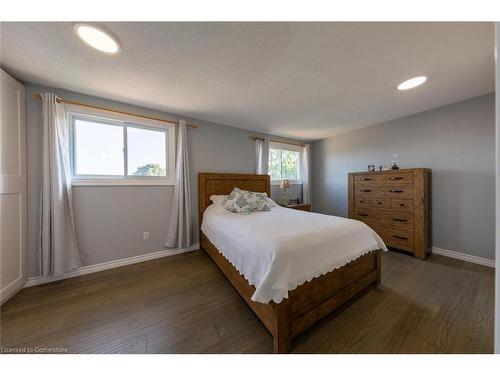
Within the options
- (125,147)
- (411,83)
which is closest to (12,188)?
(125,147)

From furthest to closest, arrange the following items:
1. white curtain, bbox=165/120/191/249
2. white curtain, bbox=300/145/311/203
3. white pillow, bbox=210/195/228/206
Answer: white curtain, bbox=300/145/311/203 < white pillow, bbox=210/195/228/206 < white curtain, bbox=165/120/191/249

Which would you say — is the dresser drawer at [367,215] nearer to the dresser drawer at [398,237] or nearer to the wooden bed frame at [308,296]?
the dresser drawer at [398,237]

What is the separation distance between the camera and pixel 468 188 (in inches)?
93.5

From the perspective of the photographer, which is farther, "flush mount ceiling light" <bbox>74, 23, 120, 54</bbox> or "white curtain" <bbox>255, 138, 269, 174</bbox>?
"white curtain" <bbox>255, 138, 269, 174</bbox>

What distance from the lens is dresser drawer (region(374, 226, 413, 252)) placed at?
99.1 inches

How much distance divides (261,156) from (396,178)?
227cm

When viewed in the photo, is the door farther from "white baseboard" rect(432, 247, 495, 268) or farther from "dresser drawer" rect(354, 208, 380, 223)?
"white baseboard" rect(432, 247, 495, 268)

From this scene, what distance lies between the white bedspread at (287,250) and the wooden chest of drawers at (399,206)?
121cm

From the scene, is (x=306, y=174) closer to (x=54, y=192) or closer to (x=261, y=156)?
(x=261, y=156)

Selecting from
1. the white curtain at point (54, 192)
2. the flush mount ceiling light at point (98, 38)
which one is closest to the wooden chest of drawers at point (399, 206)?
the flush mount ceiling light at point (98, 38)

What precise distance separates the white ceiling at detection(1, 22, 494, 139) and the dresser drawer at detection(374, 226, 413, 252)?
6.13ft

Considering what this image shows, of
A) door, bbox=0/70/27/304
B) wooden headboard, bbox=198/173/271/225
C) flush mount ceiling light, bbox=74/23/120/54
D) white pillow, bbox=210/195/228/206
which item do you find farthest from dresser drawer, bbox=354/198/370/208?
door, bbox=0/70/27/304

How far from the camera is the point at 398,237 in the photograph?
8.63 feet
